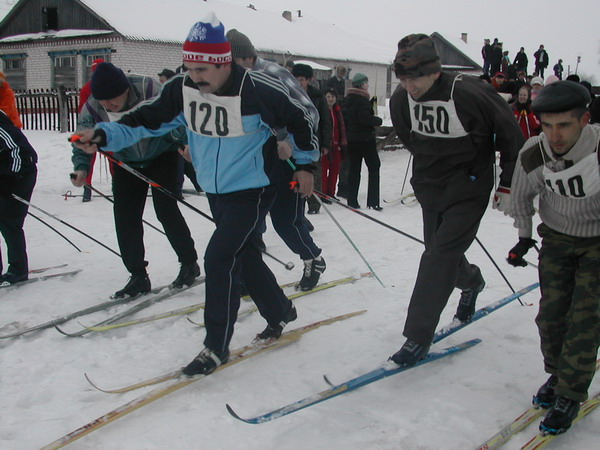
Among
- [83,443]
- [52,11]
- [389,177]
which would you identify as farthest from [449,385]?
[52,11]

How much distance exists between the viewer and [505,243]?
6.23m

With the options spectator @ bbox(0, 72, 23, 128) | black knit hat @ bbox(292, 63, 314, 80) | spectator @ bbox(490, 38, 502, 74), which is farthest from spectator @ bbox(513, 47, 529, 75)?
spectator @ bbox(0, 72, 23, 128)

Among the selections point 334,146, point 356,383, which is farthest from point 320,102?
point 356,383

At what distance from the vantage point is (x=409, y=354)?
2990mm

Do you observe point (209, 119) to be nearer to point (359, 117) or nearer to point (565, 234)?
point (565, 234)

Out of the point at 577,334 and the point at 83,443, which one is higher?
the point at 577,334

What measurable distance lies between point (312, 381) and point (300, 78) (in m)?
4.67

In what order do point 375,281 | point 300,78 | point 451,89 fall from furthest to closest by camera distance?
point 300,78 → point 375,281 → point 451,89

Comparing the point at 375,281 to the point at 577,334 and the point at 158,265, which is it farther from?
the point at 577,334

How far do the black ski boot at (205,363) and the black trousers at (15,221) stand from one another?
2470 millimetres

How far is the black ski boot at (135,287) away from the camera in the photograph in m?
4.40

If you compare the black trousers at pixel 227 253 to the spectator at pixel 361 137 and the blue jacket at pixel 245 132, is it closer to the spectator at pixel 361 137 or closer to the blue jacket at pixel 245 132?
the blue jacket at pixel 245 132

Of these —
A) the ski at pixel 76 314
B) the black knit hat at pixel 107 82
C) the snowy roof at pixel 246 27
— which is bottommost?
the ski at pixel 76 314

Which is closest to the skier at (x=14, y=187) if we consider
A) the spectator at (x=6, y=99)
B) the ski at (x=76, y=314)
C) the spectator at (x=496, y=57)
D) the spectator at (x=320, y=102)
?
the ski at (x=76, y=314)
